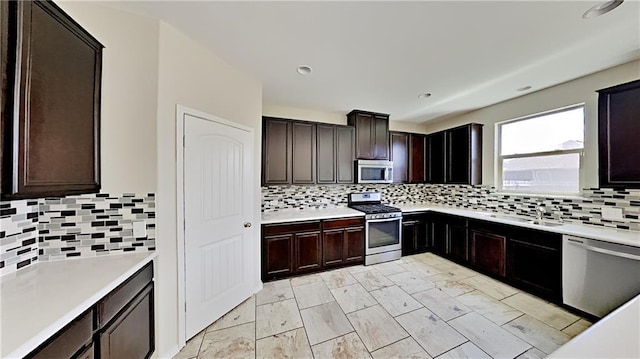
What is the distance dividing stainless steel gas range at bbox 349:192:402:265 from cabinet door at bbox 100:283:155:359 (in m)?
2.83

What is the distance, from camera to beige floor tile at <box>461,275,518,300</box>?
275 cm

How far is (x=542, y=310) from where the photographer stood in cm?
242

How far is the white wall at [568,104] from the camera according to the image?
2481 mm

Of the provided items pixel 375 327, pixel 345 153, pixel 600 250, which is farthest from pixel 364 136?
pixel 600 250

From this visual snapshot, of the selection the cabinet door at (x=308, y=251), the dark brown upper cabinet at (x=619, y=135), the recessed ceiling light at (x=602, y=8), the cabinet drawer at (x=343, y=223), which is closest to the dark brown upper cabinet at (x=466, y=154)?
the dark brown upper cabinet at (x=619, y=135)

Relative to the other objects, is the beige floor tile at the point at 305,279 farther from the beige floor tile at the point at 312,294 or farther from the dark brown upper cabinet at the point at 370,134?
the dark brown upper cabinet at the point at 370,134

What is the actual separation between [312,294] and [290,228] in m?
0.89

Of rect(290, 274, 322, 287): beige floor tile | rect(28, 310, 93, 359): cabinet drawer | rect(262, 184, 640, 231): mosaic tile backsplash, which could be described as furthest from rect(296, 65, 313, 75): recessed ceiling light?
rect(290, 274, 322, 287): beige floor tile

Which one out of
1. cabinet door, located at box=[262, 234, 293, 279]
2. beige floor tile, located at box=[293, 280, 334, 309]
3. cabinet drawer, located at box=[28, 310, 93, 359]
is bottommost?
beige floor tile, located at box=[293, 280, 334, 309]

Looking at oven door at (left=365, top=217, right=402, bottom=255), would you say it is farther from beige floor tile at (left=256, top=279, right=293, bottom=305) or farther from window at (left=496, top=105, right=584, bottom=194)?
window at (left=496, top=105, right=584, bottom=194)

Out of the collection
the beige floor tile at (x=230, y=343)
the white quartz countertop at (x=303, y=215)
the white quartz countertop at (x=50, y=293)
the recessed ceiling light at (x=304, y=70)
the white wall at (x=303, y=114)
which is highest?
the recessed ceiling light at (x=304, y=70)

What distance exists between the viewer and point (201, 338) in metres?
2.04

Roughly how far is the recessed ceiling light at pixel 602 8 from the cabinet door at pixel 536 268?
220 cm

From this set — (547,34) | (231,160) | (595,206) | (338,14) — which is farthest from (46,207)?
(595,206)
